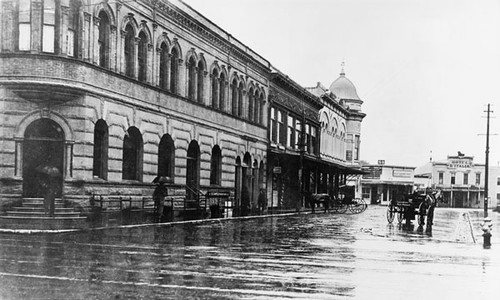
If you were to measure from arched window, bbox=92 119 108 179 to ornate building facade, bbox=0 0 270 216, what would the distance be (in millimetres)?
34

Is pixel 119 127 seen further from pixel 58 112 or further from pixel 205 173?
pixel 205 173

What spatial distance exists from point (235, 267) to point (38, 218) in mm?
9955

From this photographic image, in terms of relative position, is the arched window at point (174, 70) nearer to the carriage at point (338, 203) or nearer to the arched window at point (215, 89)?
the arched window at point (215, 89)

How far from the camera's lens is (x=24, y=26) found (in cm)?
2122

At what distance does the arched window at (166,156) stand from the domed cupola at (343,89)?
49484mm

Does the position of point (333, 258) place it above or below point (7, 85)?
below

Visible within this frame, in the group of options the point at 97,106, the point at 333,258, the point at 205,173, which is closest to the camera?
the point at 333,258

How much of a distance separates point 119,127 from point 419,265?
13.6m

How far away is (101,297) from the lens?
8.81 meters

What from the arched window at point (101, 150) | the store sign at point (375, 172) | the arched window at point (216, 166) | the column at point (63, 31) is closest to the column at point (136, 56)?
the arched window at point (101, 150)

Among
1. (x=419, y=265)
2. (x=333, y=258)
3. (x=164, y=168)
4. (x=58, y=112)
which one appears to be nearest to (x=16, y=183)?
(x=58, y=112)

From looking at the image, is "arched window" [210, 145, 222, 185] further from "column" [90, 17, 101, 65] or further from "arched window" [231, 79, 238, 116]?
"column" [90, 17, 101, 65]

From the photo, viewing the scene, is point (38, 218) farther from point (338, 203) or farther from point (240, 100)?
point (338, 203)

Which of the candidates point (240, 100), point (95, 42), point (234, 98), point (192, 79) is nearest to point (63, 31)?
point (95, 42)
